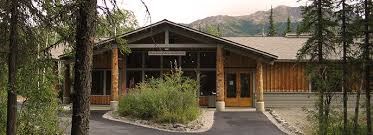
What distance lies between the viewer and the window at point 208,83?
29.5 meters

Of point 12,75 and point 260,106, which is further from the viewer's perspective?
point 260,106

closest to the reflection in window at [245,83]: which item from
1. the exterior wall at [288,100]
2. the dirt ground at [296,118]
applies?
the exterior wall at [288,100]

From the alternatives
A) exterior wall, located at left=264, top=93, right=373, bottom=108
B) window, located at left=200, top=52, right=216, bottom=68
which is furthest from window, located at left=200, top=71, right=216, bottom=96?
exterior wall, located at left=264, top=93, right=373, bottom=108

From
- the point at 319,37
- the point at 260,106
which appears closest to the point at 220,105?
the point at 260,106

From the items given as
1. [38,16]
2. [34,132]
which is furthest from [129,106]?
[38,16]

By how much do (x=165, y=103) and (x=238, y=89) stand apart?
890 cm

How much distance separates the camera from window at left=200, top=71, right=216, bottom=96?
29547 mm

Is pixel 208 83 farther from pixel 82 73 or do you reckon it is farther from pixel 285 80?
pixel 82 73

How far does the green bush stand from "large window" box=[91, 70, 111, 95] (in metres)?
7.34

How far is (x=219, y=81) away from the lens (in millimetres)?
27234

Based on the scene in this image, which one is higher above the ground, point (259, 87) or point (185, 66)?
point (185, 66)

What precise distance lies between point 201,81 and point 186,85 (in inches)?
289

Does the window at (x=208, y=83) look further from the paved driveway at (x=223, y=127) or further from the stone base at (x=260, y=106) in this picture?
the paved driveway at (x=223, y=127)

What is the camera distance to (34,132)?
44.9 feet
